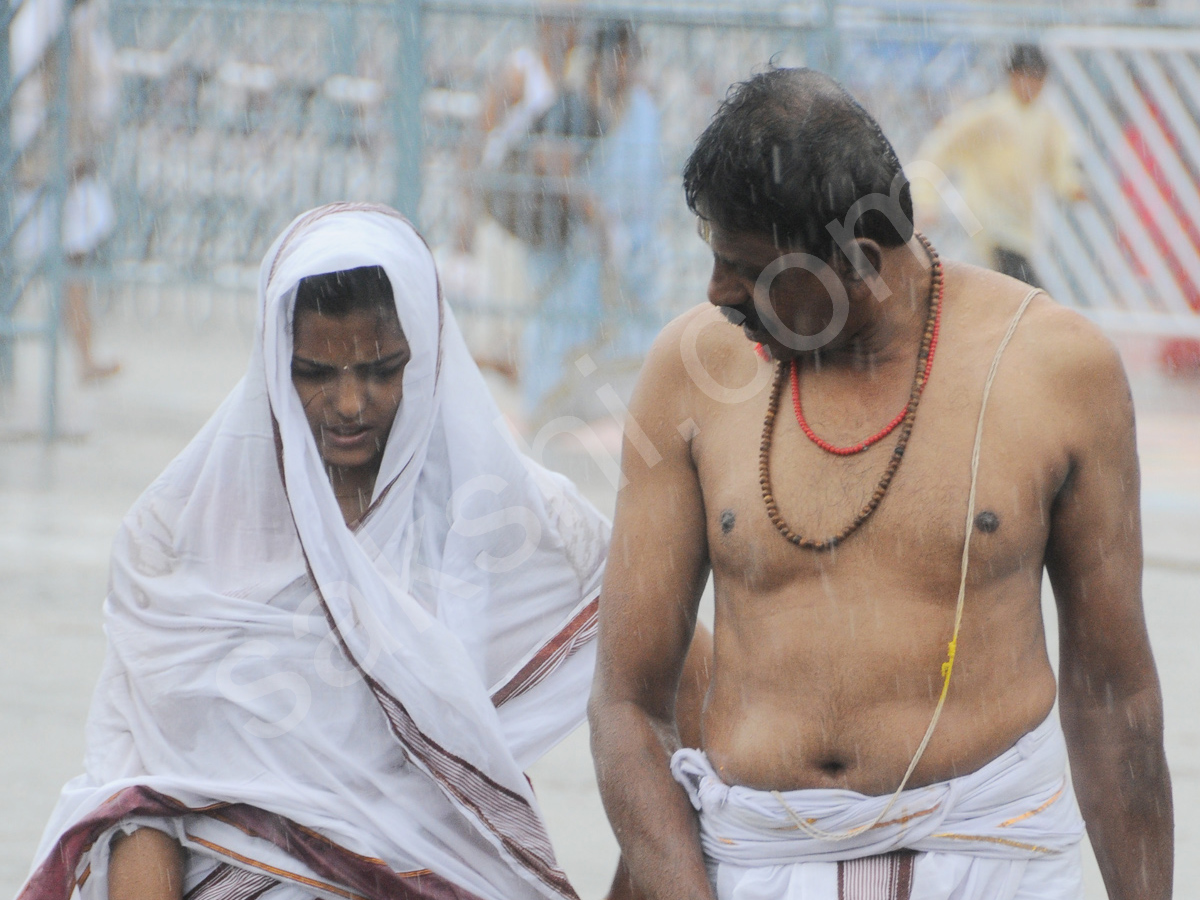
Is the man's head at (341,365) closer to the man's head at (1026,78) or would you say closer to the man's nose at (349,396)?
the man's nose at (349,396)

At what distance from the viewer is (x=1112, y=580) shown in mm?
2072

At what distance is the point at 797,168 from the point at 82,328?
7.76 meters

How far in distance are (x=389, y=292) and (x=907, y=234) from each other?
3.06 feet

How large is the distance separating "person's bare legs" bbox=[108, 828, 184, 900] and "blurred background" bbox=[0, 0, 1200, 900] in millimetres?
4630

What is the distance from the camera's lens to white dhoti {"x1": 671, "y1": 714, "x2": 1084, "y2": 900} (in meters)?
2.01

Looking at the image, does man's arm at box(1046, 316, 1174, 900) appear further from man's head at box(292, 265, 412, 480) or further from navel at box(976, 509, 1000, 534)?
man's head at box(292, 265, 412, 480)

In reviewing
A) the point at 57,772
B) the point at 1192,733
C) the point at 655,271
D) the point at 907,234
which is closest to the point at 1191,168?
the point at 655,271

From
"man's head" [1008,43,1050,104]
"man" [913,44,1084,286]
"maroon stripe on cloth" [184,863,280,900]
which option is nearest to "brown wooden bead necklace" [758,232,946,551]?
"maroon stripe on cloth" [184,863,280,900]

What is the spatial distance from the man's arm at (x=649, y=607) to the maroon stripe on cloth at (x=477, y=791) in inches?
13.4

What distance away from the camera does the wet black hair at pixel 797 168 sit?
6.55 ft

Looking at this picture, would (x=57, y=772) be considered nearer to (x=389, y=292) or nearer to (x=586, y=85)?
(x=389, y=292)

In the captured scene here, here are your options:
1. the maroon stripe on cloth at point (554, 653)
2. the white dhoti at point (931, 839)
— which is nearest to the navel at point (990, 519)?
the white dhoti at point (931, 839)

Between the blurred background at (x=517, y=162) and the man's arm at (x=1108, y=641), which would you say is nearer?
the man's arm at (x=1108, y=641)

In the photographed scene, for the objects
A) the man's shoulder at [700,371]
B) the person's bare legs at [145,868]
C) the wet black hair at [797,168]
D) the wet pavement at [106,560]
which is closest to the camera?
the wet black hair at [797,168]
